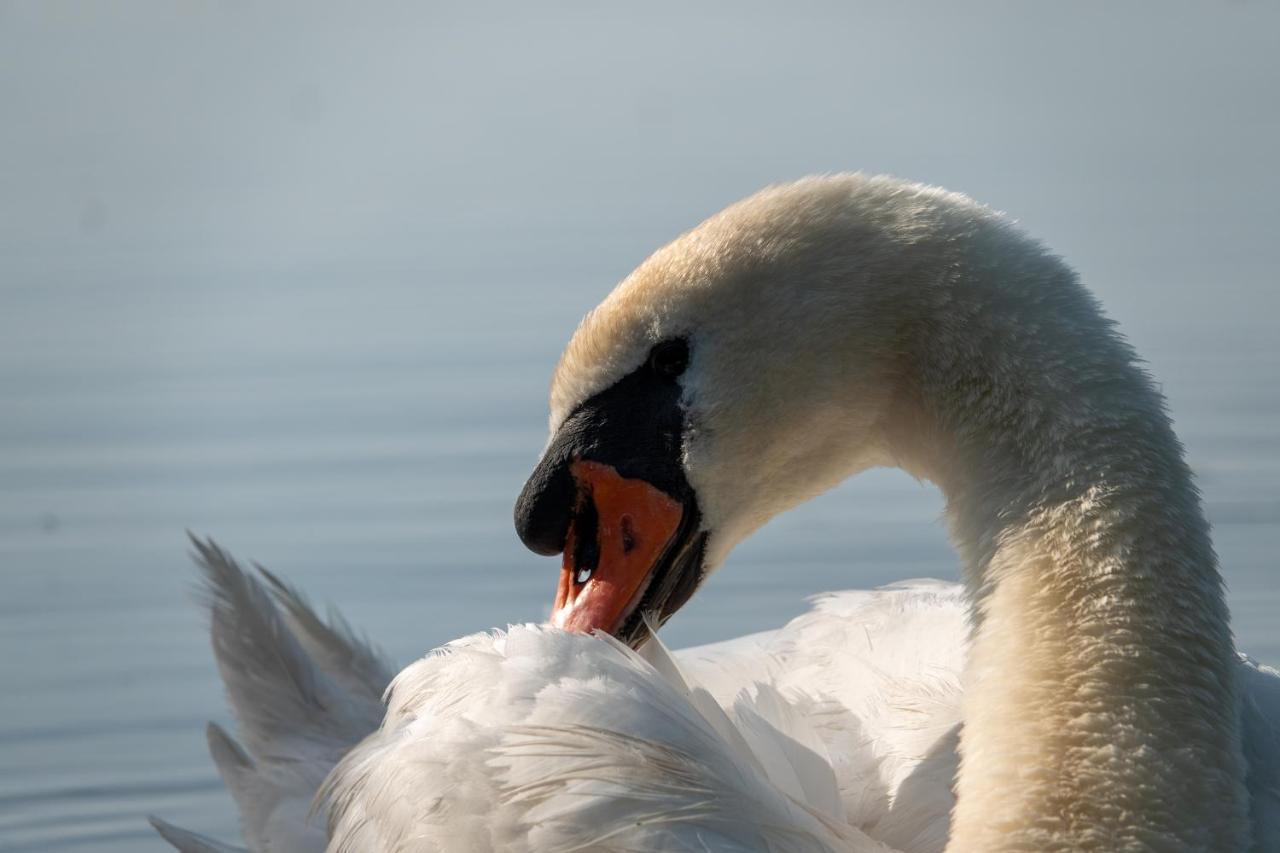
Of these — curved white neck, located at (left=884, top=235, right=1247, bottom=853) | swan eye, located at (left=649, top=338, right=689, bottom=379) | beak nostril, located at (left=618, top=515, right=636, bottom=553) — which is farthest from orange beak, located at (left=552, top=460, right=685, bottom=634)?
curved white neck, located at (left=884, top=235, right=1247, bottom=853)

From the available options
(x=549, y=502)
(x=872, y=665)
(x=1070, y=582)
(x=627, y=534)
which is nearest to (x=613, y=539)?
(x=627, y=534)

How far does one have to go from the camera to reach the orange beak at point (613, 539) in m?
3.84

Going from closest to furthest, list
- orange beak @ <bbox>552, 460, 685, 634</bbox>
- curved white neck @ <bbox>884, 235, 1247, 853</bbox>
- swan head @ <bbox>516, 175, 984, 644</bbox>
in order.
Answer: curved white neck @ <bbox>884, 235, 1247, 853</bbox> < swan head @ <bbox>516, 175, 984, 644</bbox> < orange beak @ <bbox>552, 460, 685, 634</bbox>

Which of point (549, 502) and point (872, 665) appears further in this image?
point (872, 665)

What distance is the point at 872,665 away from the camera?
4203mm

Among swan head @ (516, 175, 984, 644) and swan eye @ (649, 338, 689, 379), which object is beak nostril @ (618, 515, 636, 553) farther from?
swan eye @ (649, 338, 689, 379)

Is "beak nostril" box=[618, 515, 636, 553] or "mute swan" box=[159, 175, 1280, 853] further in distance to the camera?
"beak nostril" box=[618, 515, 636, 553]

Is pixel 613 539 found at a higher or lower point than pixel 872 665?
higher

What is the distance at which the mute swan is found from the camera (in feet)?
11.1

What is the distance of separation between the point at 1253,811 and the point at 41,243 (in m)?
9.63

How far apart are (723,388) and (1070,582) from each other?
0.69 meters

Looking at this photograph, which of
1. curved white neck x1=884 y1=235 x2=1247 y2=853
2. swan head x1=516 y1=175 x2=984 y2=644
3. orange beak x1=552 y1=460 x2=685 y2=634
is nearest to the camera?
curved white neck x1=884 y1=235 x2=1247 y2=853

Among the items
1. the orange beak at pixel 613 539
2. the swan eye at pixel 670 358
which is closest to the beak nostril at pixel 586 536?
the orange beak at pixel 613 539

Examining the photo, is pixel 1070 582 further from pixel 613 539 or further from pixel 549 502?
pixel 549 502
